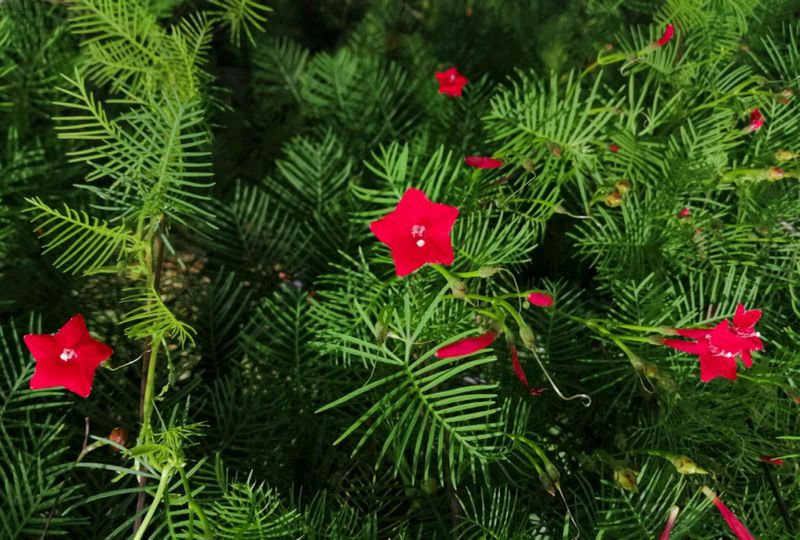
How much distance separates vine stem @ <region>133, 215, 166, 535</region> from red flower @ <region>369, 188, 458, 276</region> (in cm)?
16

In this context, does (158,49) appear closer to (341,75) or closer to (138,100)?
(138,100)

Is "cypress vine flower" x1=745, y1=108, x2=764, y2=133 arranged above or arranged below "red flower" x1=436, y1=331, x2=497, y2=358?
above

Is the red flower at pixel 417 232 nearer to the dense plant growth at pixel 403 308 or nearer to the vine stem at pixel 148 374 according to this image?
→ the dense plant growth at pixel 403 308

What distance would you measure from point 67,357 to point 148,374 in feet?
0.17

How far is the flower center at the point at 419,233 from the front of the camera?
1.46ft

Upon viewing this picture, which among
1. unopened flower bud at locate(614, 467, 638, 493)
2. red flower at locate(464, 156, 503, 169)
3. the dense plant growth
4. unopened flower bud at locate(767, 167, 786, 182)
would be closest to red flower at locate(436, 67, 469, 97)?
the dense plant growth

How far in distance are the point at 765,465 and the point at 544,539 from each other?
18cm

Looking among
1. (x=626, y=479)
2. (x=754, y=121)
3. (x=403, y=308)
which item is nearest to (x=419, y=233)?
(x=403, y=308)

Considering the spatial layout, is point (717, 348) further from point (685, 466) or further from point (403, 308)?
point (403, 308)

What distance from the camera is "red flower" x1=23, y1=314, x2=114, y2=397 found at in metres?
0.41

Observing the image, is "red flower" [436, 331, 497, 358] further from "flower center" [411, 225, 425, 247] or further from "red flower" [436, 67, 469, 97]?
"red flower" [436, 67, 469, 97]

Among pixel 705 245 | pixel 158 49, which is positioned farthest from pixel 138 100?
pixel 705 245

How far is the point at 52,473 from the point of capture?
51 cm

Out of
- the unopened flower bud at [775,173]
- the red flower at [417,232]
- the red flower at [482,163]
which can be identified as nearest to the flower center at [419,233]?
the red flower at [417,232]
